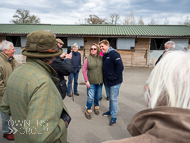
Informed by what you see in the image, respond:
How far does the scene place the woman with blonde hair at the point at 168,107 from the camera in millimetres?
690

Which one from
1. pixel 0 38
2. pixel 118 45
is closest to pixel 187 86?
pixel 118 45

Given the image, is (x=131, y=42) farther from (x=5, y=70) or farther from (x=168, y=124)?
(x=168, y=124)

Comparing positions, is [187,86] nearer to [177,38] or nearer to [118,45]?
[118,45]

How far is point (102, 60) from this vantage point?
3.88 m

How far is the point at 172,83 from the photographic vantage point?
2.68 ft

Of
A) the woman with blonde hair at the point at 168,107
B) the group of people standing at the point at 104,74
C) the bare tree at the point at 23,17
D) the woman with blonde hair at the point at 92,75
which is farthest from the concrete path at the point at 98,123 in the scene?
the bare tree at the point at 23,17

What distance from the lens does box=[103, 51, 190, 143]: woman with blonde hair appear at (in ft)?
2.27

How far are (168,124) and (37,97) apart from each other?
97 centimetres

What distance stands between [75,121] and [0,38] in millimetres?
14424

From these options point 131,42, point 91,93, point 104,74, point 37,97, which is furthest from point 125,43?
point 37,97

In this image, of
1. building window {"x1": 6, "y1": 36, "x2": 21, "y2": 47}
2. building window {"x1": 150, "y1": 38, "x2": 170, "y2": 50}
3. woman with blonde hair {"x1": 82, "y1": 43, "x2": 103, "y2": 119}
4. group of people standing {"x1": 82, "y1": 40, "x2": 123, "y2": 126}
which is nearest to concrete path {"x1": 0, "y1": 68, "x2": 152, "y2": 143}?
group of people standing {"x1": 82, "y1": 40, "x2": 123, "y2": 126}

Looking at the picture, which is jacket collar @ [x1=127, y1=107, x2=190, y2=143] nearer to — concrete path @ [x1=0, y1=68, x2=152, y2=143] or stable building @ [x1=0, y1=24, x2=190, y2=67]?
concrete path @ [x1=0, y1=68, x2=152, y2=143]

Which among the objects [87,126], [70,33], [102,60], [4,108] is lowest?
[87,126]

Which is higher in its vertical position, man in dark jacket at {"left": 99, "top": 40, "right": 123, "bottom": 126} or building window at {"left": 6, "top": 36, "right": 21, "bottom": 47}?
building window at {"left": 6, "top": 36, "right": 21, "bottom": 47}
